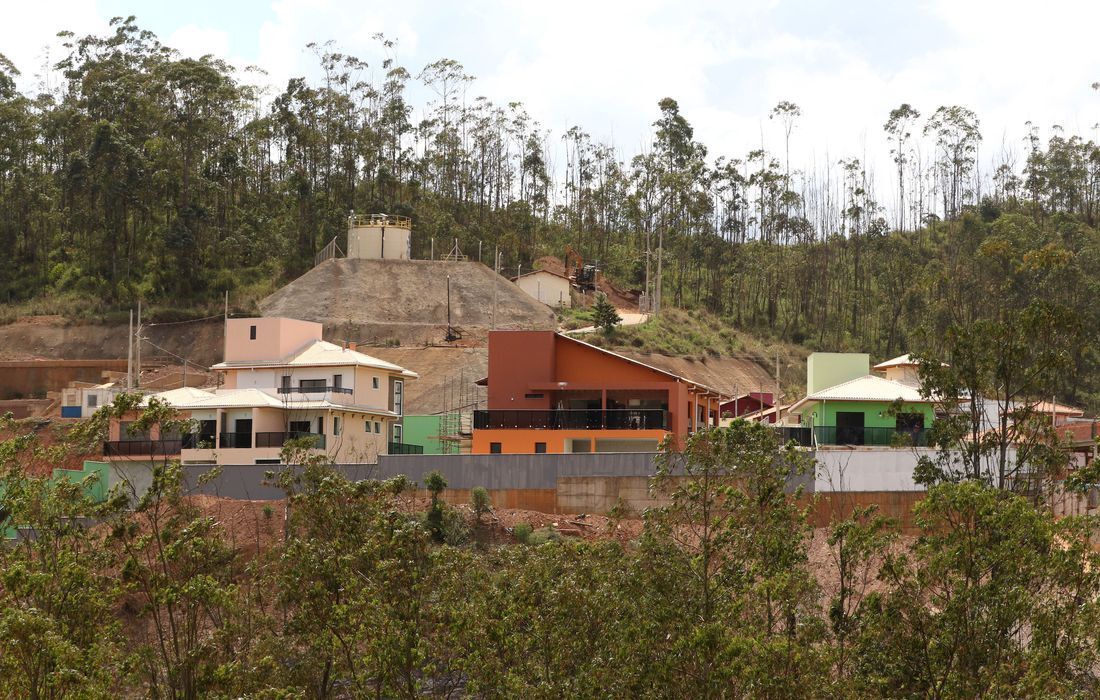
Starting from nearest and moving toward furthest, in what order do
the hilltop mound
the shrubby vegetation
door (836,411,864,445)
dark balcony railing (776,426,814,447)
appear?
the shrubby vegetation
dark balcony railing (776,426,814,447)
door (836,411,864,445)
the hilltop mound

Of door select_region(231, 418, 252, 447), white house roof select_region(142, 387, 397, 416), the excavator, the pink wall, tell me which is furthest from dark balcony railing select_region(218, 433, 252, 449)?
the excavator

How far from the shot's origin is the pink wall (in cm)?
5156

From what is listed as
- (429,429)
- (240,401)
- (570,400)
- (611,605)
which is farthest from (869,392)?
(611,605)

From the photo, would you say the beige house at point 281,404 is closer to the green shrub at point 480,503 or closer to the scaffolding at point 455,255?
the green shrub at point 480,503

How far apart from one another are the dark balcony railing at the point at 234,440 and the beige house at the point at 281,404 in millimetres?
33

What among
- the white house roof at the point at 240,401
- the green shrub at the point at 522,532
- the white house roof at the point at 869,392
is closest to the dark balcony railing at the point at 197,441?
the white house roof at the point at 240,401

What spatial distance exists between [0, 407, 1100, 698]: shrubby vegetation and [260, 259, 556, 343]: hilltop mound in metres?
52.5

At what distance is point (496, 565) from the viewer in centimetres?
3334

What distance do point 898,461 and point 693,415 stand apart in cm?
1429

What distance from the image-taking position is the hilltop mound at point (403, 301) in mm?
74438

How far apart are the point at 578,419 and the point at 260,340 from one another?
1356 cm

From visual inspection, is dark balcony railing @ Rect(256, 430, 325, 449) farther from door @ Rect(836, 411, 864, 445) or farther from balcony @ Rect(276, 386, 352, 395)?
door @ Rect(836, 411, 864, 445)

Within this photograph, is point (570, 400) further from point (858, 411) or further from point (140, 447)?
point (140, 447)

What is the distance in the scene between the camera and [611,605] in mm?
19844
